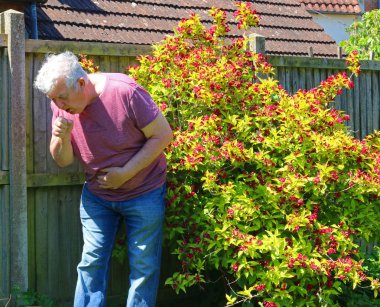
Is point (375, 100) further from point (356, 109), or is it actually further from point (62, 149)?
point (62, 149)

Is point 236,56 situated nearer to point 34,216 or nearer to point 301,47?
point 34,216

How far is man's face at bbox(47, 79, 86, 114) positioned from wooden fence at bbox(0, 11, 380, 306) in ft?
2.22

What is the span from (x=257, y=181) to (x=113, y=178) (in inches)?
38.8

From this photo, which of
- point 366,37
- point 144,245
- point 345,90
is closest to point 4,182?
point 144,245

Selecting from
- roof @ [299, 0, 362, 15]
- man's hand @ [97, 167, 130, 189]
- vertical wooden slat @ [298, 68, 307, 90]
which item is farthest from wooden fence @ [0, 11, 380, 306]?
roof @ [299, 0, 362, 15]

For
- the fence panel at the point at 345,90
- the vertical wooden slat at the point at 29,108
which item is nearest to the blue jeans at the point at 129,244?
the vertical wooden slat at the point at 29,108

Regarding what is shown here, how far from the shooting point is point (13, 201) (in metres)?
4.93

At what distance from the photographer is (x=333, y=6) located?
1596 cm

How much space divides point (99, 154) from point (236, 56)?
1.45 metres

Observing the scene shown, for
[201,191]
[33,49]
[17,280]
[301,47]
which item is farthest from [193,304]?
[301,47]

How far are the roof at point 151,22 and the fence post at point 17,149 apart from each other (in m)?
3.35

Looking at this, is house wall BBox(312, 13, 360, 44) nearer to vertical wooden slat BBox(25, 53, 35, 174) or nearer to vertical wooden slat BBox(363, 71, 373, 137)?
vertical wooden slat BBox(363, 71, 373, 137)

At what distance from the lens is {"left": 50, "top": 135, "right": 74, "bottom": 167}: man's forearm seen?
4.49 metres

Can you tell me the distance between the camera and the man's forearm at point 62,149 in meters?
4.49
